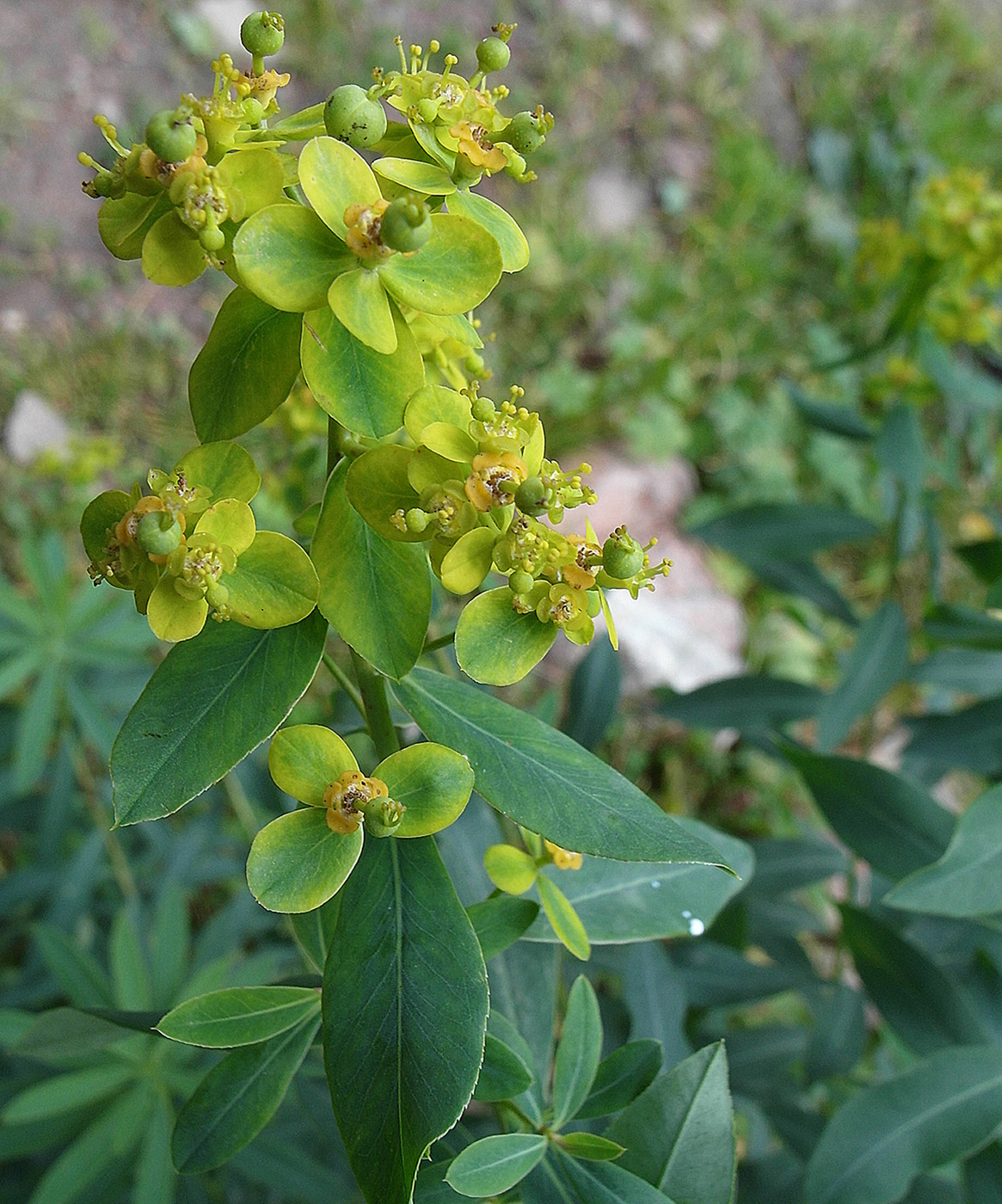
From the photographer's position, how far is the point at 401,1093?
577 mm

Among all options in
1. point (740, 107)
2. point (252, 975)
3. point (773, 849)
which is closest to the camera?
point (252, 975)

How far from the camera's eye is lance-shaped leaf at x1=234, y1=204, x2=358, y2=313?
0.55 m

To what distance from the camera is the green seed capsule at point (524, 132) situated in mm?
610

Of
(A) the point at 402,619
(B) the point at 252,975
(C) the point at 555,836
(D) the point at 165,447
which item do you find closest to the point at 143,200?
(A) the point at 402,619

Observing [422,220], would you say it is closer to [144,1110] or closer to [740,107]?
[144,1110]

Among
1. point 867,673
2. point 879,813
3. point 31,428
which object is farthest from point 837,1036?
point 31,428

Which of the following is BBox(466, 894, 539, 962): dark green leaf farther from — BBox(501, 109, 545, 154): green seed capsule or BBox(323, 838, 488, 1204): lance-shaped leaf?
BBox(501, 109, 545, 154): green seed capsule

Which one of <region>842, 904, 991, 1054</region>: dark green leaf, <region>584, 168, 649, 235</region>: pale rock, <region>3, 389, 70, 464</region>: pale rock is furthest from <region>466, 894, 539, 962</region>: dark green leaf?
<region>584, 168, 649, 235</region>: pale rock

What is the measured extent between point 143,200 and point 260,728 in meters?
0.31

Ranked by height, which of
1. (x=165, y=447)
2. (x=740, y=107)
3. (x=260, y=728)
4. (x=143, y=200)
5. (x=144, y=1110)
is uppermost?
(x=143, y=200)

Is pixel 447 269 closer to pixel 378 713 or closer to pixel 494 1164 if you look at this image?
pixel 378 713

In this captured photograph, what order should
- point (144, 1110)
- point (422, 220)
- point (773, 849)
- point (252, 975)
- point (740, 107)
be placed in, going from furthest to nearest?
1. point (740, 107)
2. point (773, 849)
3. point (252, 975)
4. point (144, 1110)
5. point (422, 220)

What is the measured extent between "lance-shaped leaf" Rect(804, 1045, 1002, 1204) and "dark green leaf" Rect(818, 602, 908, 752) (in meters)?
0.55

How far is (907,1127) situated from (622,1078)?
1.40ft
